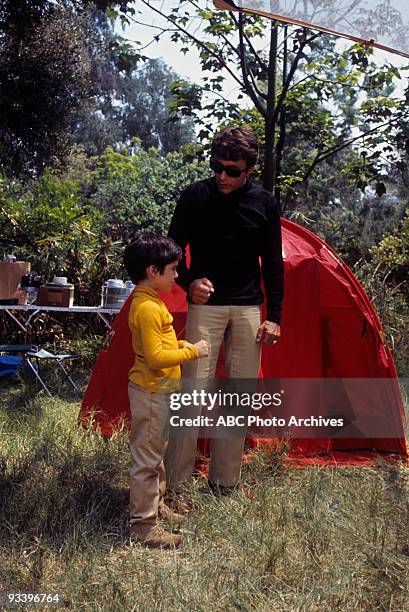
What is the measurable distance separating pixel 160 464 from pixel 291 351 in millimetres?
1576

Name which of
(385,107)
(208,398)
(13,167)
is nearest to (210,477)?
(208,398)

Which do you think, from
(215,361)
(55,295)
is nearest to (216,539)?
(215,361)

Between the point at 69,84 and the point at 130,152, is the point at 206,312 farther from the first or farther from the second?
the point at 130,152

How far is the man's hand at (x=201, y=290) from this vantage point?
139 inches

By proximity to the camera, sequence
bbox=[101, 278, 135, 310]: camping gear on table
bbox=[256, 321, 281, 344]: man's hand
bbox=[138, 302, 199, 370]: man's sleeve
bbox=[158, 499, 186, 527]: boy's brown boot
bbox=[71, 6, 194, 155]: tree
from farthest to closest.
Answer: bbox=[71, 6, 194, 155]: tree < bbox=[101, 278, 135, 310]: camping gear on table < bbox=[256, 321, 281, 344]: man's hand < bbox=[158, 499, 186, 527]: boy's brown boot < bbox=[138, 302, 199, 370]: man's sleeve

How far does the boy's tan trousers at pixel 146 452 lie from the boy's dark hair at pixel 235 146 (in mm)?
1084

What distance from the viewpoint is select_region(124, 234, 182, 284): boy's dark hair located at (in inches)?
126

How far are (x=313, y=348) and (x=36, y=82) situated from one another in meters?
6.16

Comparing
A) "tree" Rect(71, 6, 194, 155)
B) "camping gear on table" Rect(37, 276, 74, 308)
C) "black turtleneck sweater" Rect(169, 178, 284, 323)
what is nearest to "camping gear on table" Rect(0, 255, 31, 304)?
"camping gear on table" Rect(37, 276, 74, 308)

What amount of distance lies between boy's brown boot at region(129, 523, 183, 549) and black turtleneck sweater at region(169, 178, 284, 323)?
3.39 ft

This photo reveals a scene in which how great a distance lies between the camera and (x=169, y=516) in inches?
134

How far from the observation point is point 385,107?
27.3 feet

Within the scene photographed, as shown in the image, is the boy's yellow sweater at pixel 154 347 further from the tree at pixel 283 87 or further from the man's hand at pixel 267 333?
the tree at pixel 283 87

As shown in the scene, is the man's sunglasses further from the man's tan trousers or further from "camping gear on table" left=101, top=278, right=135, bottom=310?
"camping gear on table" left=101, top=278, right=135, bottom=310
